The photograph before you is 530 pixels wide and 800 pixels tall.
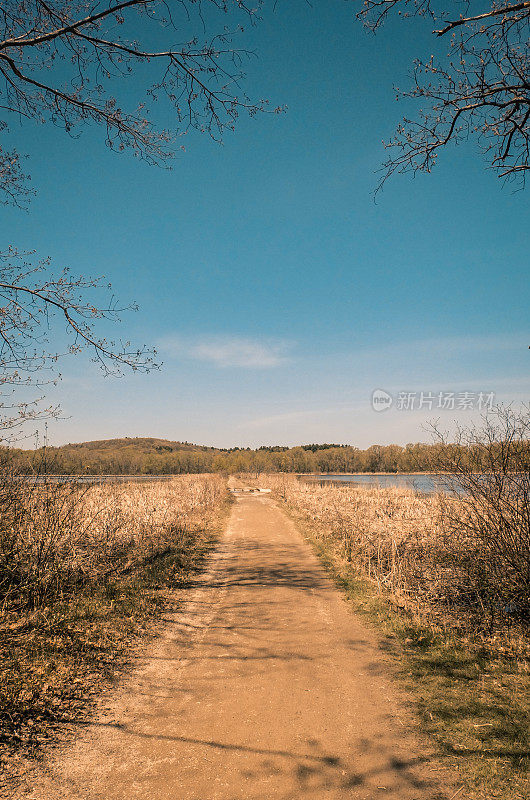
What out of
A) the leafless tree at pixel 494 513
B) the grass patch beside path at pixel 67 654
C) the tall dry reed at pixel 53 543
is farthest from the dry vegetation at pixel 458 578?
the tall dry reed at pixel 53 543

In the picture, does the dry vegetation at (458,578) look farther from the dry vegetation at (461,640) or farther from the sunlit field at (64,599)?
the sunlit field at (64,599)

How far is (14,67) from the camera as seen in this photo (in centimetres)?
502

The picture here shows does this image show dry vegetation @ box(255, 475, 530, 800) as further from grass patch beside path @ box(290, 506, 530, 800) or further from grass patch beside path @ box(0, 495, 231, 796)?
grass patch beside path @ box(0, 495, 231, 796)

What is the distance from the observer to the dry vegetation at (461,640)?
3730mm

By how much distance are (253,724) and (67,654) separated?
2.80m

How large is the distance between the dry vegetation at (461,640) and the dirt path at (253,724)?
1.24 feet

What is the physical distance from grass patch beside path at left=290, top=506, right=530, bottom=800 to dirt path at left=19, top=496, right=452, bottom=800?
0.27 meters

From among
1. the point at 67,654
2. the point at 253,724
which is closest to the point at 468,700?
the point at 253,724

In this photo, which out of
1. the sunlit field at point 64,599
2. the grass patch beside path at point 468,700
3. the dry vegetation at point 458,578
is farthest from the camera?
the dry vegetation at point 458,578

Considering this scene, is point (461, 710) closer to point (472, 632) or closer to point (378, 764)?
point (378, 764)

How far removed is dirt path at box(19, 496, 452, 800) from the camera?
333 cm

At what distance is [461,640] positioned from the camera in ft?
20.5

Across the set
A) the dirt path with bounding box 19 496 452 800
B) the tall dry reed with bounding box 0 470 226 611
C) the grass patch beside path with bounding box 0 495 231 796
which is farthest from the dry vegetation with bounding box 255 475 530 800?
the tall dry reed with bounding box 0 470 226 611

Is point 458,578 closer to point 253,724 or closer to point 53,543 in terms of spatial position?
point 253,724
